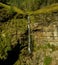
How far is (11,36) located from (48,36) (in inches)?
33.5

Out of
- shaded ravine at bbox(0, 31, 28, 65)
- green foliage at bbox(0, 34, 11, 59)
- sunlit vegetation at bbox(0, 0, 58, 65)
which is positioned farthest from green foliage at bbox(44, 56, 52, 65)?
green foliage at bbox(0, 34, 11, 59)

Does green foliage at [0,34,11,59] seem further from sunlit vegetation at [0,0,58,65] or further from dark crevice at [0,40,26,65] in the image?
dark crevice at [0,40,26,65]

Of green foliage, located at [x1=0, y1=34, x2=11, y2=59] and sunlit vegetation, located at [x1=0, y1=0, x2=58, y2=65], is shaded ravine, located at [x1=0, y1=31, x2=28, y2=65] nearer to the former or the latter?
sunlit vegetation, located at [x1=0, y1=0, x2=58, y2=65]

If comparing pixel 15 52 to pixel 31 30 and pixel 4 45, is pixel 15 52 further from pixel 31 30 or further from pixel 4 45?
pixel 31 30

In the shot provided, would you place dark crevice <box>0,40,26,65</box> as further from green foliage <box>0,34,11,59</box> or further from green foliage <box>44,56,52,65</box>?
green foliage <box>44,56,52,65</box>

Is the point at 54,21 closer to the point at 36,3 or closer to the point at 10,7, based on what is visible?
the point at 36,3

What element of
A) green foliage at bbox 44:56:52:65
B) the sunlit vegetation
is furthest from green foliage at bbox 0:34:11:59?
green foliage at bbox 44:56:52:65

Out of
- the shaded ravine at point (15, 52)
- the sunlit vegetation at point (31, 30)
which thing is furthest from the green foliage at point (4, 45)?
the shaded ravine at point (15, 52)

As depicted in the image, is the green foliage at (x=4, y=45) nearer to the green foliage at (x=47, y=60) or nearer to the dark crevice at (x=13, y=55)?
the dark crevice at (x=13, y=55)

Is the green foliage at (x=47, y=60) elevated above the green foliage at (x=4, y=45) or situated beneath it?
situated beneath

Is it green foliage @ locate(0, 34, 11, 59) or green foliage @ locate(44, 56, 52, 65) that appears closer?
green foliage @ locate(0, 34, 11, 59)

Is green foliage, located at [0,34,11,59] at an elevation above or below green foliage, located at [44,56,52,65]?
above

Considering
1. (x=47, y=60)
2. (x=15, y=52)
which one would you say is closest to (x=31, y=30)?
(x=15, y=52)

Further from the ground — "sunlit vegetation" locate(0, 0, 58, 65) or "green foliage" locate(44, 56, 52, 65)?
"sunlit vegetation" locate(0, 0, 58, 65)
